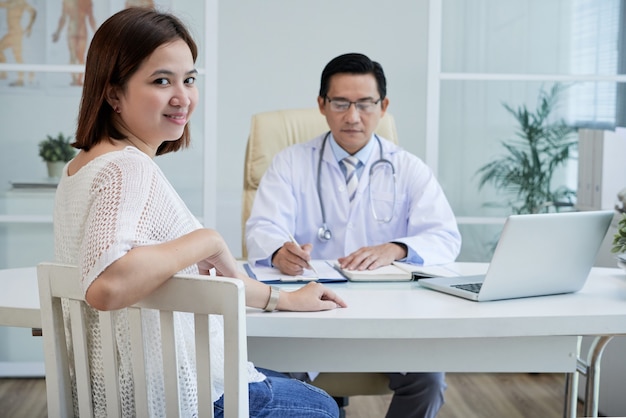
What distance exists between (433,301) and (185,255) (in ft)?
2.21

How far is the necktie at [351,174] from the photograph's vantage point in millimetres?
2715

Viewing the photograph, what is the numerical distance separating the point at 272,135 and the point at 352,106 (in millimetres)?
379

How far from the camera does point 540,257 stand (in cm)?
175

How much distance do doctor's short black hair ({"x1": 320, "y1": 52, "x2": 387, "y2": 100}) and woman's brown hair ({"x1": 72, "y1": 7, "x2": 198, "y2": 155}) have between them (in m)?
1.22

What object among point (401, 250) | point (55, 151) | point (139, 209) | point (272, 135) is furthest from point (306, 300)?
point (55, 151)

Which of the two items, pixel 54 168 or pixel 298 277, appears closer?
pixel 298 277

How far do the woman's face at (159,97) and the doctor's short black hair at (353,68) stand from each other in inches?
46.8

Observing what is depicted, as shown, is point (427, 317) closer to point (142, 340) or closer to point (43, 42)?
point (142, 340)

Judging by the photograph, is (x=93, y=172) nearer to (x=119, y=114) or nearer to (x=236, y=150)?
(x=119, y=114)

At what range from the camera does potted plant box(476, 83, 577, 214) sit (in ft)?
12.1

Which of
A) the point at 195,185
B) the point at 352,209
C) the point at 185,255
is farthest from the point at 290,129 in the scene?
the point at 185,255

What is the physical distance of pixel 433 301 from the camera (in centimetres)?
177

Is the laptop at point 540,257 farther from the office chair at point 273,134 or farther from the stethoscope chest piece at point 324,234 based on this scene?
the office chair at point 273,134

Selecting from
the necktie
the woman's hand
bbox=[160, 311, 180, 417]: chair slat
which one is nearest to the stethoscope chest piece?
the necktie
